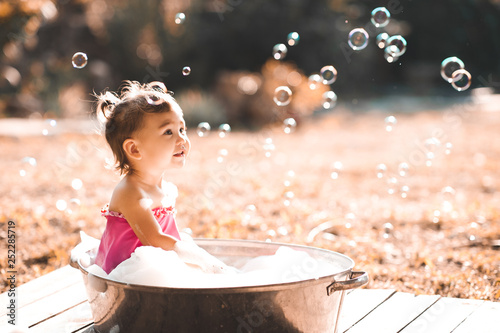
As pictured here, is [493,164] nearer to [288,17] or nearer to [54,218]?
[54,218]

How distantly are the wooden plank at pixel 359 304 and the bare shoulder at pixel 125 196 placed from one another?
0.73 metres

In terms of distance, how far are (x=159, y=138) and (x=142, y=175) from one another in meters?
0.13

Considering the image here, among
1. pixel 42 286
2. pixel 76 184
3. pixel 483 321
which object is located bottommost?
pixel 483 321

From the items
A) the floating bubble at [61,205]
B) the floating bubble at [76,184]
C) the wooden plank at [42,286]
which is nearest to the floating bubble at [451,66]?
the wooden plank at [42,286]

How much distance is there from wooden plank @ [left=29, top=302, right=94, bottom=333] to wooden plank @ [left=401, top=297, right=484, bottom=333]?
3.28 feet

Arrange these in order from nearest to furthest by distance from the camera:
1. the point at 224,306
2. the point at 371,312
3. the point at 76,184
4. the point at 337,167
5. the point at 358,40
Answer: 1. the point at 224,306
2. the point at 371,312
3. the point at 358,40
4. the point at 76,184
5. the point at 337,167

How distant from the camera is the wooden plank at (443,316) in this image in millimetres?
1994

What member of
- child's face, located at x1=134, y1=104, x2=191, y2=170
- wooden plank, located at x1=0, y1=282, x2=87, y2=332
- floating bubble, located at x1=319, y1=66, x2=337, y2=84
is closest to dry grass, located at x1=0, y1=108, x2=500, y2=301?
wooden plank, located at x1=0, y1=282, x2=87, y2=332

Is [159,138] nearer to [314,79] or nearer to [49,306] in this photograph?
[49,306]

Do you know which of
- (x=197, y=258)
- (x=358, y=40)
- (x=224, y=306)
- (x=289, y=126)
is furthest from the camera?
(x=289, y=126)

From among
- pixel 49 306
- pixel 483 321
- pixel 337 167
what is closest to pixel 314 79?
pixel 483 321

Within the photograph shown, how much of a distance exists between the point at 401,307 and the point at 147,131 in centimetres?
103

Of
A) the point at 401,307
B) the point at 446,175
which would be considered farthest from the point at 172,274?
the point at 446,175

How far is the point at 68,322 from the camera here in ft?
6.82
